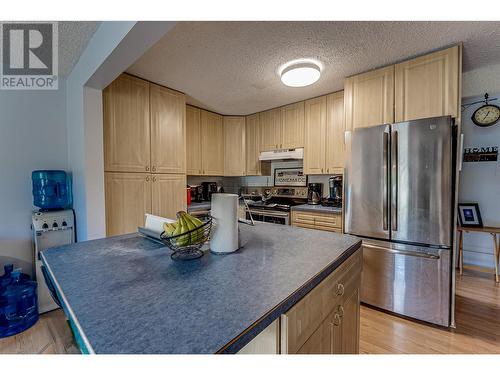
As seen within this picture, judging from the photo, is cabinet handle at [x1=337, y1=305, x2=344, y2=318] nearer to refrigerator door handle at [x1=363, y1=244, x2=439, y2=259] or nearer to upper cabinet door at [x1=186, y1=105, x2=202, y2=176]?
refrigerator door handle at [x1=363, y1=244, x2=439, y2=259]

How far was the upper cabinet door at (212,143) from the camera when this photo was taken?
3.52 meters

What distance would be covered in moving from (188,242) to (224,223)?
17cm

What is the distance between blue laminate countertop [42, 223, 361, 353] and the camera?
1.61ft

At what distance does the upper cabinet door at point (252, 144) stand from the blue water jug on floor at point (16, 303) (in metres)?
2.88

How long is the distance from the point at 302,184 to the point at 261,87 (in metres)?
1.57

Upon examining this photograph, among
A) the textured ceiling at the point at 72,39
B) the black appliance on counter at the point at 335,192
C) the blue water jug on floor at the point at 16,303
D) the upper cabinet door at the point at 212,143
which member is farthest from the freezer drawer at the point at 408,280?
the blue water jug on floor at the point at 16,303

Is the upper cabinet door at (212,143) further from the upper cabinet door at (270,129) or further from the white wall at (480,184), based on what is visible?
the white wall at (480,184)

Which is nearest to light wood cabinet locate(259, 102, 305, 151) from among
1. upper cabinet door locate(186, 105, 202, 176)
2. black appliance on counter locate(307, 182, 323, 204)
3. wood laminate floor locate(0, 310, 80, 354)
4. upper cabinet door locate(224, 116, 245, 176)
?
upper cabinet door locate(224, 116, 245, 176)

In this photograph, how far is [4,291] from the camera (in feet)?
6.08

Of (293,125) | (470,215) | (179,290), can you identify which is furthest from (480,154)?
(179,290)

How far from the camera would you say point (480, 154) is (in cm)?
291

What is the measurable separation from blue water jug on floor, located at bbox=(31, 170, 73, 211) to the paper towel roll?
2126 mm
